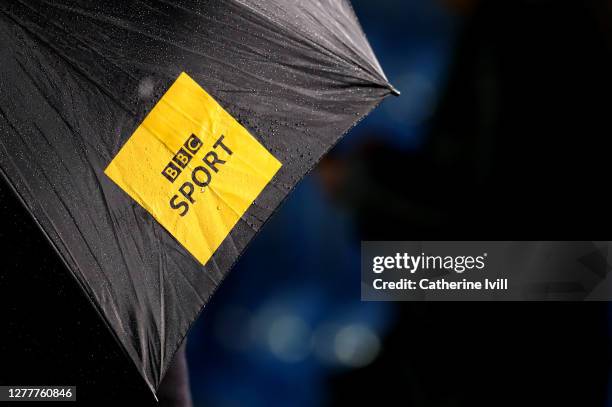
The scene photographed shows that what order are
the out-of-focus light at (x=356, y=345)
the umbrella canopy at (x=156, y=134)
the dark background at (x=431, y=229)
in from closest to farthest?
the umbrella canopy at (x=156, y=134) → the dark background at (x=431, y=229) → the out-of-focus light at (x=356, y=345)

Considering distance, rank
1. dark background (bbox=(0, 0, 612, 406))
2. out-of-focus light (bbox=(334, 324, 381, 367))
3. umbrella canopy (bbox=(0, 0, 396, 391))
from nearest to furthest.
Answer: umbrella canopy (bbox=(0, 0, 396, 391)), dark background (bbox=(0, 0, 612, 406)), out-of-focus light (bbox=(334, 324, 381, 367))

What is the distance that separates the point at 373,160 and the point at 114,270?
4.80 ft

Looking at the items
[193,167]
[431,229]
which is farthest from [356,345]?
[193,167]

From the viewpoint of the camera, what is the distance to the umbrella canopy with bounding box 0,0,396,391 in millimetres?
1773

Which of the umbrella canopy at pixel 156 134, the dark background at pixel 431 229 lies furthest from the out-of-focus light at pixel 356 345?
the umbrella canopy at pixel 156 134

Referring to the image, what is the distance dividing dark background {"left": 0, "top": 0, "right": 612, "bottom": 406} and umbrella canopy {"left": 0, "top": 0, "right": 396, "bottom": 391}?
1103 mm

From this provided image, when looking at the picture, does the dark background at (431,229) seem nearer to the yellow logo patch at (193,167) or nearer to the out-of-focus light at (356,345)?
the out-of-focus light at (356,345)

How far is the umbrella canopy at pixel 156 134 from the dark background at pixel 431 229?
1.10 m

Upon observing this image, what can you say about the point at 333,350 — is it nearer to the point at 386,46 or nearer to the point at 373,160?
the point at 373,160

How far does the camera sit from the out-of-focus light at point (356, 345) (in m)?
3.15

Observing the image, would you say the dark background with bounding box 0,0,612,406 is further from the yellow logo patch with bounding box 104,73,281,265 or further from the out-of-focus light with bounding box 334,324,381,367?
the yellow logo patch with bounding box 104,73,281,265

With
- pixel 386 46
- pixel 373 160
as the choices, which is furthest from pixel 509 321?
pixel 386 46

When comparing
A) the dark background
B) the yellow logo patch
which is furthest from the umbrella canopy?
the dark background

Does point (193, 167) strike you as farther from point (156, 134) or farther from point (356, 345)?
point (356, 345)
